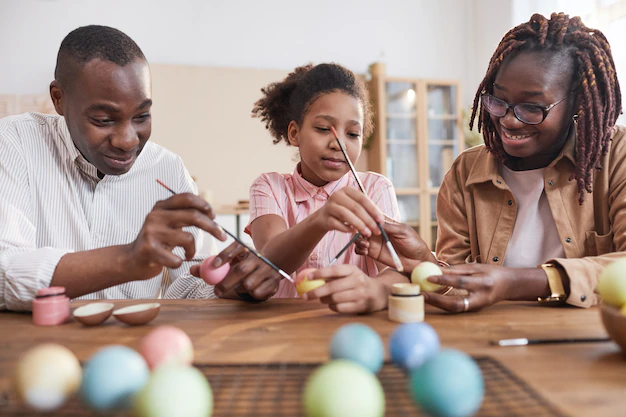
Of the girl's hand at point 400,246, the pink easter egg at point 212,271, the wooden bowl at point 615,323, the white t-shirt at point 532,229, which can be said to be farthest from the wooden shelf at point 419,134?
the wooden bowl at point 615,323

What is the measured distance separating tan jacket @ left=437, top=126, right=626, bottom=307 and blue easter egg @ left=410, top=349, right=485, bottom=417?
0.73 metres

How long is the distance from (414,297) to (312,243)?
0.42 meters

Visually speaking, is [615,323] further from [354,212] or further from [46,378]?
[46,378]

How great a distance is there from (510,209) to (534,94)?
36 cm

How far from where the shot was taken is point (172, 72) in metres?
4.62

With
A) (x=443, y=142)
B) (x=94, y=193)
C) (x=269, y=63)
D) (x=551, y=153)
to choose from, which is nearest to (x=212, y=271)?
(x=94, y=193)

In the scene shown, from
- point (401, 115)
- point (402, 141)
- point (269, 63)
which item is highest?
point (269, 63)

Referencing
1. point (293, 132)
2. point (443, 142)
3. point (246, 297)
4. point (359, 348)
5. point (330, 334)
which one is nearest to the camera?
point (359, 348)

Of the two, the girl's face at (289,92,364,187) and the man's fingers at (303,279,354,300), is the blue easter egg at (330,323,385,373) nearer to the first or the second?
the man's fingers at (303,279,354,300)

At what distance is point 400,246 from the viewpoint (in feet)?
4.41

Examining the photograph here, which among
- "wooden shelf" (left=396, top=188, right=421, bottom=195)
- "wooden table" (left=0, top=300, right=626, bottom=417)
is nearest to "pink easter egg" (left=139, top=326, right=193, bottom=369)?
"wooden table" (left=0, top=300, right=626, bottom=417)

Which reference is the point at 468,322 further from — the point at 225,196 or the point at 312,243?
the point at 225,196

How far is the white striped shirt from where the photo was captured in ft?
4.71

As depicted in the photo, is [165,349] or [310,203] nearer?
[165,349]
